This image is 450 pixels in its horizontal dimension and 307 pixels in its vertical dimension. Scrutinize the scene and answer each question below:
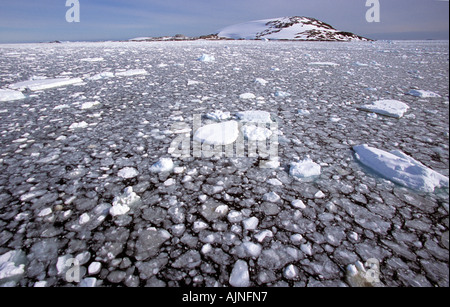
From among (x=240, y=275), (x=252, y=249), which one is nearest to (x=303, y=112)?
(x=252, y=249)

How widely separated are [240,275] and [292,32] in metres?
53.9

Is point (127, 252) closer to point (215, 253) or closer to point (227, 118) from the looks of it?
point (215, 253)

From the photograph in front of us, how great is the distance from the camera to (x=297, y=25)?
5141 centimetres

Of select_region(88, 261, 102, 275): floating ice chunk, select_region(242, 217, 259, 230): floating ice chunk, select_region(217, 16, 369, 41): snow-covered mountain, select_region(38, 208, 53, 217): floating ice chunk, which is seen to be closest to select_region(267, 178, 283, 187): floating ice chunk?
select_region(242, 217, 259, 230): floating ice chunk

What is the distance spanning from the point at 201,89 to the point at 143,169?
9.05ft

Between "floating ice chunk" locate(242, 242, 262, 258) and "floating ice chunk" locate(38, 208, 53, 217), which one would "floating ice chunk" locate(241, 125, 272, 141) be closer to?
"floating ice chunk" locate(242, 242, 262, 258)

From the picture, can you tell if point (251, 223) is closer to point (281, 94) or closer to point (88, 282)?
point (88, 282)

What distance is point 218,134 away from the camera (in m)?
2.25

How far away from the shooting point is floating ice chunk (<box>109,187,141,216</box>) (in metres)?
1.32

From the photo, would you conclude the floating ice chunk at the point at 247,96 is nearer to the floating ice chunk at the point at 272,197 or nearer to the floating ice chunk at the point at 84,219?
the floating ice chunk at the point at 272,197

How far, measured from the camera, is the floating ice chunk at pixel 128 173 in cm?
164

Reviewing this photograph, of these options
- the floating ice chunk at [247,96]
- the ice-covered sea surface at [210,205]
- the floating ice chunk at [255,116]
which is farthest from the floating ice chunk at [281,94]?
the floating ice chunk at [255,116]
